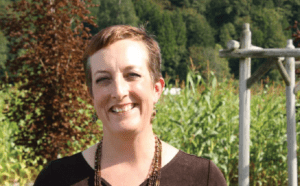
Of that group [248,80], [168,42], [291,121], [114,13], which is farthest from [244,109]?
[168,42]

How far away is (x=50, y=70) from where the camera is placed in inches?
163

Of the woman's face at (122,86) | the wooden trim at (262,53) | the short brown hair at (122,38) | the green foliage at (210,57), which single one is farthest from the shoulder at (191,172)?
the green foliage at (210,57)

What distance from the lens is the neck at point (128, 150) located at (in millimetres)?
1414

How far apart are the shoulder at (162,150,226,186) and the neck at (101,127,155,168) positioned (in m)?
0.09

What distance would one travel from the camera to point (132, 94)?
135cm

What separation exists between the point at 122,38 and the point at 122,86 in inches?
6.6

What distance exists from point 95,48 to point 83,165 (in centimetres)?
43

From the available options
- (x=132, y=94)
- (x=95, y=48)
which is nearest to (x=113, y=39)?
(x=95, y=48)

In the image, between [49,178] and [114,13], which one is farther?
[114,13]

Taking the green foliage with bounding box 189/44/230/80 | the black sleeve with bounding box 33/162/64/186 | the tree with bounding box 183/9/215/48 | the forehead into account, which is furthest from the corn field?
the tree with bounding box 183/9/215/48

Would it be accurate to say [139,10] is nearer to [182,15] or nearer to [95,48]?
[182,15]

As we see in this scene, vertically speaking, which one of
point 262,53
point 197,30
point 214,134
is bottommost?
point 214,134

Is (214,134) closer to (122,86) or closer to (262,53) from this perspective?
(262,53)

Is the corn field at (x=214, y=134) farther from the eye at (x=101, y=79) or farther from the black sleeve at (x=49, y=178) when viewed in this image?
the eye at (x=101, y=79)
